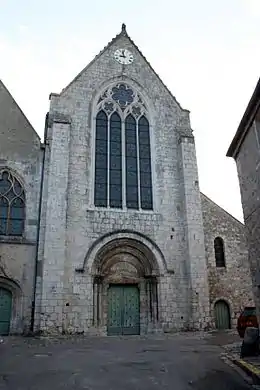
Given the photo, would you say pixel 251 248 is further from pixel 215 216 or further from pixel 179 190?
pixel 215 216

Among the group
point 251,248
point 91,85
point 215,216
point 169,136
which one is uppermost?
point 91,85

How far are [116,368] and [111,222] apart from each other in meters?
8.47

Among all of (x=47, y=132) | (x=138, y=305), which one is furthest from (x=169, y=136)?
(x=138, y=305)

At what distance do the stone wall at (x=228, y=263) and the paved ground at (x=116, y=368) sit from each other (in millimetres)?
6706

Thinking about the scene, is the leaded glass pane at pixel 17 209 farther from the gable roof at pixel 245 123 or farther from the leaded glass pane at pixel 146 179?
the gable roof at pixel 245 123

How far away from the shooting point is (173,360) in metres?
7.45

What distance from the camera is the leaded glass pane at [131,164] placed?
1574 cm

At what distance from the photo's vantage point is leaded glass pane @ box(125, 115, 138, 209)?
1574 centimetres

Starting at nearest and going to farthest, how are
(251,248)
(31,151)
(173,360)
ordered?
(173,360), (251,248), (31,151)

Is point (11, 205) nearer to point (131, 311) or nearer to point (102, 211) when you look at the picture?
point (102, 211)

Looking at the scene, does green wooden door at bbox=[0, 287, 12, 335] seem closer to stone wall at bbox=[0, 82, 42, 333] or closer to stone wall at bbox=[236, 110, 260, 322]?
stone wall at bbox=[0, 82, 42, 333]

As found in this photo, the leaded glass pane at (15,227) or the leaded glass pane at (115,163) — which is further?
the leaded glass pane at (115,163)

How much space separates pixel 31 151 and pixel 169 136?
6.66m

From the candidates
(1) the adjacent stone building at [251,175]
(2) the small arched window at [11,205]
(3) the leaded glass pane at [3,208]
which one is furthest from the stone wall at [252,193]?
(3) the leaded glass pane at [3,208]
